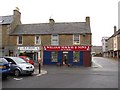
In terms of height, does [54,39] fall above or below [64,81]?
above

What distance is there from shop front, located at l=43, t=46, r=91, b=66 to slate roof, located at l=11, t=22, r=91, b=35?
276 cm

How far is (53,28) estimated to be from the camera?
39812 millimetres

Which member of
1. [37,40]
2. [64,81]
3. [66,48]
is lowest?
[64,81]

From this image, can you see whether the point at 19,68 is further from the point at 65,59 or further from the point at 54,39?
the point at 54,39

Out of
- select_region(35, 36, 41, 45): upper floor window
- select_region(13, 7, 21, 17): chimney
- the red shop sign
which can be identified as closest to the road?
the red shop sign

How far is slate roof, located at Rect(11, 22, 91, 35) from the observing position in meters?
38.2

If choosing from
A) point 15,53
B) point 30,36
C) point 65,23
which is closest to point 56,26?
point 65,23

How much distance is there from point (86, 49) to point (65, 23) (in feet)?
23.9

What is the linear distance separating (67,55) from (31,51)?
19.8ft

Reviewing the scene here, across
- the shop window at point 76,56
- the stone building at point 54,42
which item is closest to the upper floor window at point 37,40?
the stone building at point 54,42

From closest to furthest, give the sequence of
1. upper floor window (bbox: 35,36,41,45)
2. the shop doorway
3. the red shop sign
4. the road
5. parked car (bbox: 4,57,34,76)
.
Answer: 1. the road
2. parked car (bbox: 4,57,34,76)
3. the red shop sign
4. the shop doorway
5. upper floor window (bbox: 35,36,41,45)

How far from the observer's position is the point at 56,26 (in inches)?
1596

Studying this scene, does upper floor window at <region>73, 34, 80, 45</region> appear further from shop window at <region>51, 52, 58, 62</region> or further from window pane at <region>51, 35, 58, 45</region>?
shop window at <region>51, 52, 58, 62</region>

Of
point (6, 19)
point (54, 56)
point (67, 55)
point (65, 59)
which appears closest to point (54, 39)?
point (54, 56)
